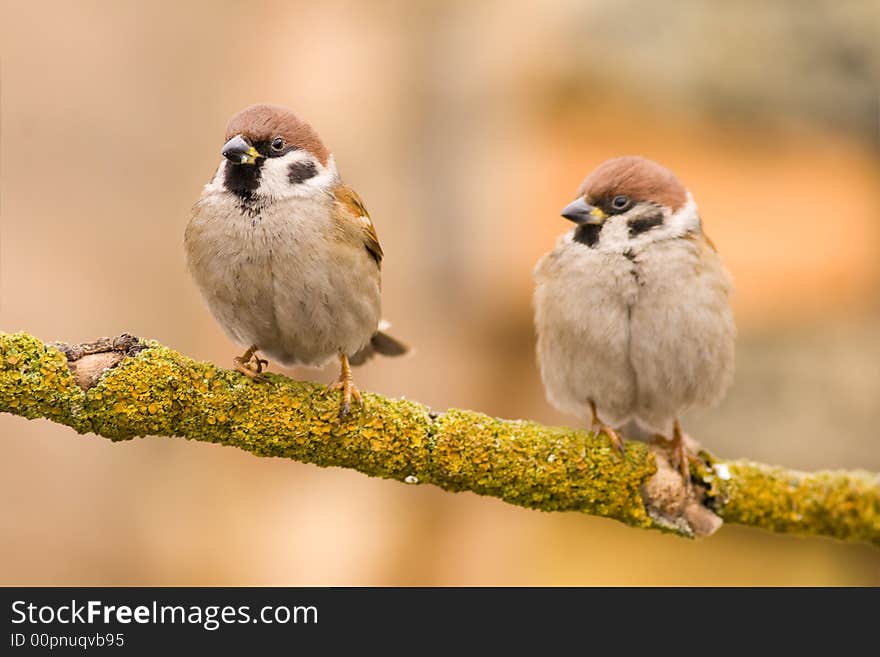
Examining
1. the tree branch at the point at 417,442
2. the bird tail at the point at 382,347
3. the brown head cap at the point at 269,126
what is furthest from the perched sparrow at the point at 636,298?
the brown head cap at the point at 269,126

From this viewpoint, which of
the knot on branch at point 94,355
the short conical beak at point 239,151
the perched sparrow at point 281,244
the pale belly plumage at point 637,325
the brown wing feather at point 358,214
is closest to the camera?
the knot on branch at point 94,355

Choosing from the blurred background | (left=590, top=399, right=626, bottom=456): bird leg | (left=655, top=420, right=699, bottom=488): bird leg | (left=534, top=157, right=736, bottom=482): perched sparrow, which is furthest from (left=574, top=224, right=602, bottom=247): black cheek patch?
the blurred background

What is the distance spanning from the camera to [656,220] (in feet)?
9.89

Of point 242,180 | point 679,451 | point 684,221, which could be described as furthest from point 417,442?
point 684,221

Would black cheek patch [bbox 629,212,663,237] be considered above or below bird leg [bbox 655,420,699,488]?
above

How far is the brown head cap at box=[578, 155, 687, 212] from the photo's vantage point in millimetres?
2893

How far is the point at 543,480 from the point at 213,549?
4079 mm

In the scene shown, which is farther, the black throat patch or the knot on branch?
the black throat patch

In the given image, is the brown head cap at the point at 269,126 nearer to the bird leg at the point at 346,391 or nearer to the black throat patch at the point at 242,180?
the black throat patch at the point at 242,180

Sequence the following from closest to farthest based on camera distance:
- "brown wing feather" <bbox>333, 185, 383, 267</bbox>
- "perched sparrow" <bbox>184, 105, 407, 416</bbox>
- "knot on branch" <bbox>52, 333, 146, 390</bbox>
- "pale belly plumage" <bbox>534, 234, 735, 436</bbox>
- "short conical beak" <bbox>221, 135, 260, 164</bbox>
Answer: "knot on branch" <bbox>52, 333, 146, 390</bbox> < "short conical beak" <bbox>221, 135, 260, 164</bbox> < "perched sparrow" <bbox>184, 105, 407, 416</bbox> < "brown wing feather" <bbox>333, 185, 383, 267</bbox> < "pale belly plumage" <bbox>534, 234, 735, 436</bbox>

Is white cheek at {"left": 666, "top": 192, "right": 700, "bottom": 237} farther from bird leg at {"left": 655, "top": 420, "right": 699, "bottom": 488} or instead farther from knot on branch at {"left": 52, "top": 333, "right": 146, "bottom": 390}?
knot on branch at {"left": 52, "top": 333, "right": 146, "bottom": 390}

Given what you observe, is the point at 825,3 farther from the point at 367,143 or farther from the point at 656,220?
the point at 656,220

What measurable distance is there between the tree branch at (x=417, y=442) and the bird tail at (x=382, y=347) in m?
0.64

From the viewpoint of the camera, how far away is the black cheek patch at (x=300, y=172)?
2650 millimetres
